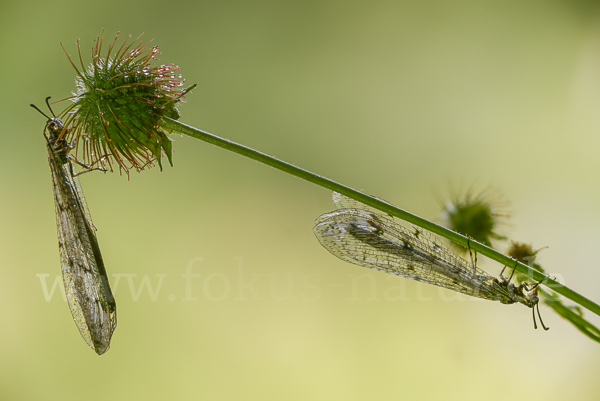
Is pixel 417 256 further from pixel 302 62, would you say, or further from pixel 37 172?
pixel 37 172

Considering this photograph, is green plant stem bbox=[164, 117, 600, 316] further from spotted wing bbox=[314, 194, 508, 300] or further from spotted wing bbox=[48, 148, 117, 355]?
spotted wing bbox=[48, 148, 117, 355]

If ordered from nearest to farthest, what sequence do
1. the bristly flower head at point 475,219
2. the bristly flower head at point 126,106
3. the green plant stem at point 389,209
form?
1. the green plant stem at point 389,209
2. the bristly flower head at point 126,106
3. the bristly flower head at point 475,219

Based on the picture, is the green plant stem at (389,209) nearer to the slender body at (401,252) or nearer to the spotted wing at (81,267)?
the slender body at (401,252)

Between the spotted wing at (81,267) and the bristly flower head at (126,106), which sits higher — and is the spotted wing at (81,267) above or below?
below

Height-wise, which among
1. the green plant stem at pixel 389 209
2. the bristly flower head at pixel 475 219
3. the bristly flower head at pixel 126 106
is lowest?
the green plant stem at pixel 389 209

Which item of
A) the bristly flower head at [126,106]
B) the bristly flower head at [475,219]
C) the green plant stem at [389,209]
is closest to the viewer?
the green plant stem at [389,209]

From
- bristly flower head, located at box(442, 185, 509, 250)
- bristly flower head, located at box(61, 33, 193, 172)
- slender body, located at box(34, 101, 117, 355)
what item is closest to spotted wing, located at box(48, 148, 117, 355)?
slender body, located at box(34, 101, 117, 355)

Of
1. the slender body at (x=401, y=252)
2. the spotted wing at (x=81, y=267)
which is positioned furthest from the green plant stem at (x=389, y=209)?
the spotted wing at (x=81, y=267)
